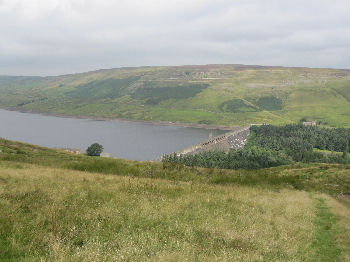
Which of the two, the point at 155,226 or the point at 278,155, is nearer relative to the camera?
the point at 155,226

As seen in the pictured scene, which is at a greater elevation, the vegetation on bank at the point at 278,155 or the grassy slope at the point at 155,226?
the grassy slope at the point at 155,226

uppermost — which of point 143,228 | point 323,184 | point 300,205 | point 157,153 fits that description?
point 143,228

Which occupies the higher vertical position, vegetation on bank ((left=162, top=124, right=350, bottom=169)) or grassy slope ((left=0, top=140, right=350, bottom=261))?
grassy slope ((left=0, top=140, right=350, bottom=261))

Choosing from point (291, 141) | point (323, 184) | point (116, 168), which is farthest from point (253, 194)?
point (291, 141)

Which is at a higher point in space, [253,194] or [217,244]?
[217,244]

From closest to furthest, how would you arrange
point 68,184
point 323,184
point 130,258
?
point 130,258 → point 68,184 → point 323,184

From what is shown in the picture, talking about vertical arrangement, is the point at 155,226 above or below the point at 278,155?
above

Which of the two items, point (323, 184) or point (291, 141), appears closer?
point (323, 184)

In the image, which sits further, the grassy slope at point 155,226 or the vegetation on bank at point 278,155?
the vegetation on bank at point 278,155

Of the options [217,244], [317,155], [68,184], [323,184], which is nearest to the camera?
[217,244]

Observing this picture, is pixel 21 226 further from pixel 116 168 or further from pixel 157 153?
pixel 157 153

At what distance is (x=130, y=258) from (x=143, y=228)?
8.56 feet

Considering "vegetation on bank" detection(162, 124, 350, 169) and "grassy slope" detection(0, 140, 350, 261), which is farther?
"vegetation on bank" detection(162, 124, 350, 169)

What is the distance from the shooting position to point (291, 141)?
19050cm
